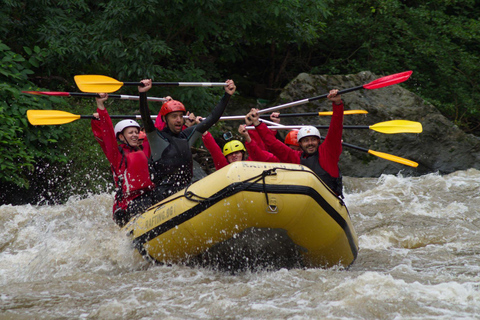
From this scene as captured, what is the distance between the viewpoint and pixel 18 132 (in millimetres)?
7430

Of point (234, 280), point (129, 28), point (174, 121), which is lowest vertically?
point (234, 280)

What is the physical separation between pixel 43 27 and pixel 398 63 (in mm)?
7692

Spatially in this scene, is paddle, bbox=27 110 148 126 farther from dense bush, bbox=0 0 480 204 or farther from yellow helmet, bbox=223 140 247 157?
yellow helmet, bbox=223 140 247 157

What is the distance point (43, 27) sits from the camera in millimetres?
8570

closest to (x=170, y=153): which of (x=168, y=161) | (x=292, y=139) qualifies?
(x=168, y=161)

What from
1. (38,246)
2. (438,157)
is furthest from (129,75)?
(438,157)

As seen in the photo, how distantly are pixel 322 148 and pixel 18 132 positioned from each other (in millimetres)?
4467

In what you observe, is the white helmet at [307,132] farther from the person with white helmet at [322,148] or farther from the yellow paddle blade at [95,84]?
the yellow paddle blade at [95,84]

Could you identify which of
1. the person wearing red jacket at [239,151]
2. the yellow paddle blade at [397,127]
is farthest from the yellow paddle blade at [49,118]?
the yellow paddle blade at [397,127]

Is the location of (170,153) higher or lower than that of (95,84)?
lower

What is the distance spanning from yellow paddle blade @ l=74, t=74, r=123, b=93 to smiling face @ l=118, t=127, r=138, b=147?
0.43 metres

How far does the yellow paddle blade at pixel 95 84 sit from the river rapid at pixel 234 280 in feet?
4.34

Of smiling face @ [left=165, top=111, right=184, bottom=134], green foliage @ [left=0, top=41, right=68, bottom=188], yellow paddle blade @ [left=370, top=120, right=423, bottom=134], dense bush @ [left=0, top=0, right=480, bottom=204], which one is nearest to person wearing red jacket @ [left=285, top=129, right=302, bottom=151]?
yellow paddle blade @ [left=370, top=120, right=423, bottom=134]

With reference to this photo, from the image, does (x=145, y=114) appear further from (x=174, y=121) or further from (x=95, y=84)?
(x=95, y=84)
